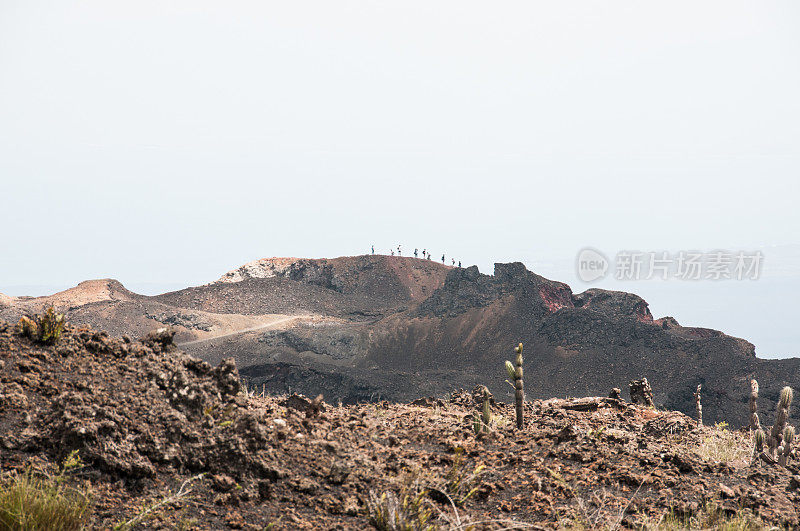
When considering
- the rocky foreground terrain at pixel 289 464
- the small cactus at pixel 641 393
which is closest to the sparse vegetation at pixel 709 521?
the rocky foreground terrain at pixel 289 464

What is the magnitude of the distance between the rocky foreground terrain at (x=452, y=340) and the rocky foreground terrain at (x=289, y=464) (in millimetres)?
31291

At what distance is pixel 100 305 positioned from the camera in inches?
2399

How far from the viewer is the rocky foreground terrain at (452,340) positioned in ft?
143

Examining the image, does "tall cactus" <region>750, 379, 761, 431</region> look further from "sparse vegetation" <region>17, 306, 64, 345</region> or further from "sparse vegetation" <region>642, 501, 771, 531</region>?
"sparse vegetation" <region>17, 306, 64, 345</region>

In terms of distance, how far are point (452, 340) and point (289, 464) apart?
49.0m

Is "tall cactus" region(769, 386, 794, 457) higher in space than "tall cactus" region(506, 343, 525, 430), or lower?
lower

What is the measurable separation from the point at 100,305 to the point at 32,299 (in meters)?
16.0

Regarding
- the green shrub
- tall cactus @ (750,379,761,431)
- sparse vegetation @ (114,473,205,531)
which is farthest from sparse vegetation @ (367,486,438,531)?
tall cactus @ (750,379,761,431)

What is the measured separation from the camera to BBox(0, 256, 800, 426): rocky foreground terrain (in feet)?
143

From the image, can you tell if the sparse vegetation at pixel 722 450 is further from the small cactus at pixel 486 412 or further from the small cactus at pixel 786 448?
the small cactus at pixel 486 412

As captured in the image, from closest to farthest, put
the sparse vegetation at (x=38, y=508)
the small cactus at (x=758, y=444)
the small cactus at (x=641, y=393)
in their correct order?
1. the sparse vegetation at (x=38, y=508)
2. the small cactus at (x=758, y=444)
3. the small cactus at (x=641, y=393)

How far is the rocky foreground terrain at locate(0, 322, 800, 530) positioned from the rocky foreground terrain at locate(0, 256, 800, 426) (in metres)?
31.3

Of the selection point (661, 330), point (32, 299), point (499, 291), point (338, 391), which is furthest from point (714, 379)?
point (32, 299)

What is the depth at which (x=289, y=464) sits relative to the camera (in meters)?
6.36
